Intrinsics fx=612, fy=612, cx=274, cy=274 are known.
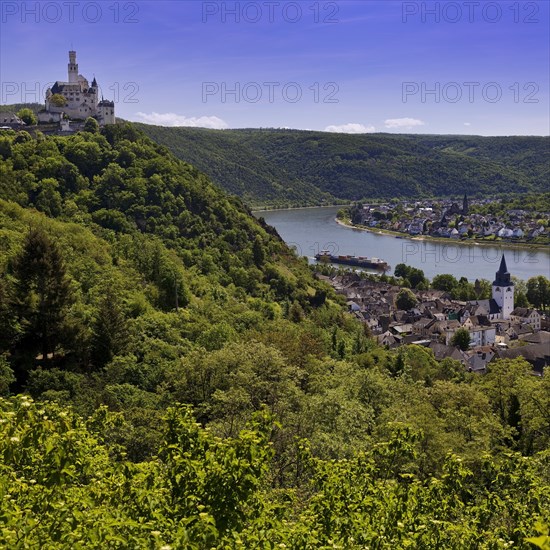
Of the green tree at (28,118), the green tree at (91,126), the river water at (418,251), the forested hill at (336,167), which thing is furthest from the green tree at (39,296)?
the forested hill at (336,167)

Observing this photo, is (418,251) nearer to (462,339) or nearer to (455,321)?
(455,321)

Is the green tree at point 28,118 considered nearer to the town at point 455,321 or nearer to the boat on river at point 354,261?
the town at point 455,321

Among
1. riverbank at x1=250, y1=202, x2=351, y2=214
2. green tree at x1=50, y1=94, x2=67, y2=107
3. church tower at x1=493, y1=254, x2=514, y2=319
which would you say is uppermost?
green tree at x1=50, y1=94, x2=67, y2=107

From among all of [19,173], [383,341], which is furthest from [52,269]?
[383,341]

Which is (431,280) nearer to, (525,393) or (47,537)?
(525,393)

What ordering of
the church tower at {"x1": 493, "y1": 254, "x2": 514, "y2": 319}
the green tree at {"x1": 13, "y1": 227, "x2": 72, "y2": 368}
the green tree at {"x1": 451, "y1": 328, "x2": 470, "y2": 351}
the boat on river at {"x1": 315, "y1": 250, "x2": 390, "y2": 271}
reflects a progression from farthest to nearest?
1. the boat on river at {"x1": 315, "y1": 250, "x2": 390, "y2": 271}
2. the church tower at {"x1": 493, "y1": 254, "x2": 514, "y2": 319}
3. the green tree at {"x1": 451, "y1": 328, "x2": 470, "y2": 351}
4. the green tree at {"x1": 13, "y1": 227, "x2": 72, "y2": 368}

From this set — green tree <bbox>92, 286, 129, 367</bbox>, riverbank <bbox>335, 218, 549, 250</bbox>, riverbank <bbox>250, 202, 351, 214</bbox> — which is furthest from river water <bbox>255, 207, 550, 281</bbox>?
green tree <bbox>92, 286, 129, 367</bbox>

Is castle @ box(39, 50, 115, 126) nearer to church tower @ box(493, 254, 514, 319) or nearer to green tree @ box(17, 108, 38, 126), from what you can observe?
green tree @ box(17, 108, 38, 126)
